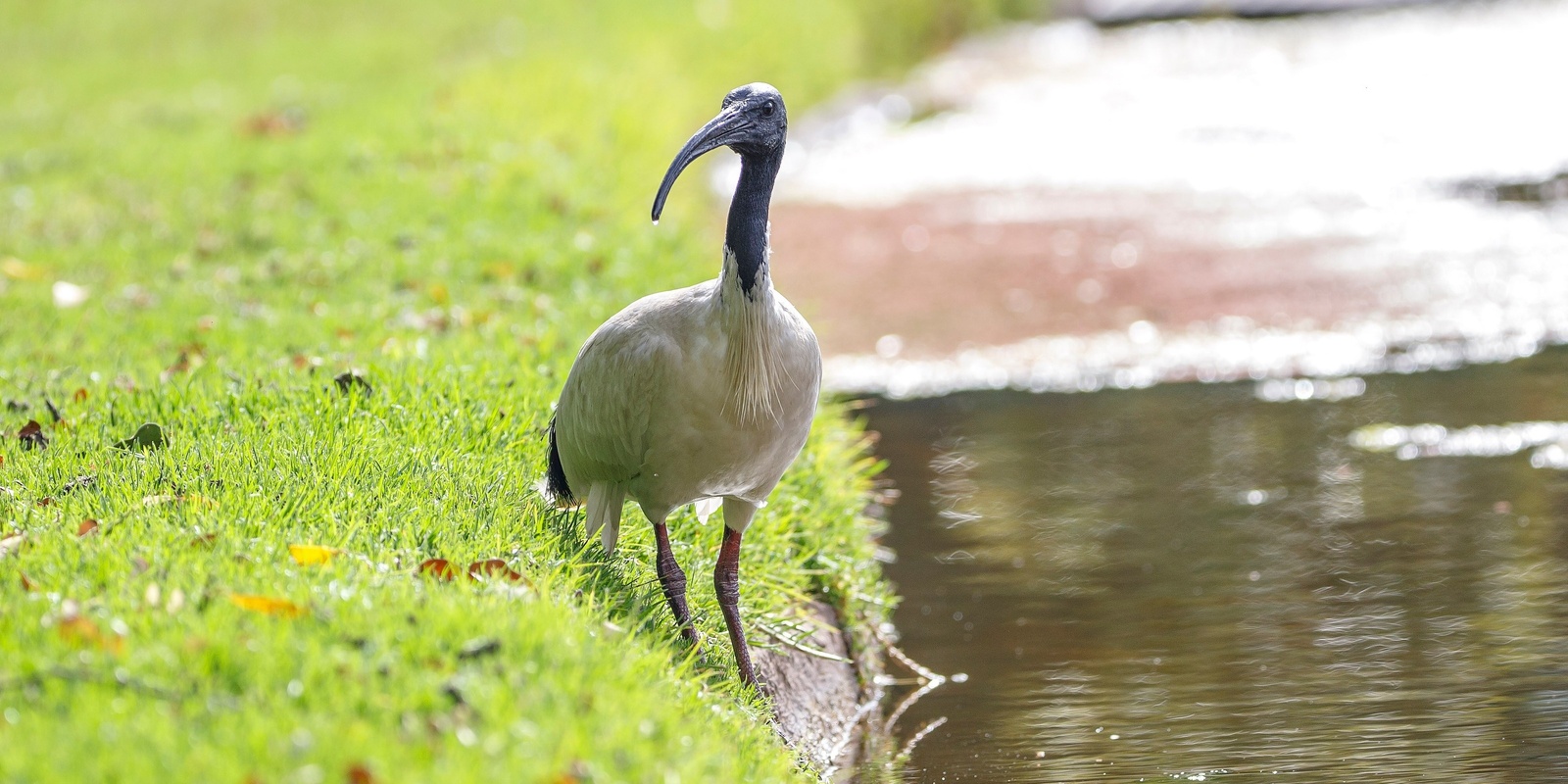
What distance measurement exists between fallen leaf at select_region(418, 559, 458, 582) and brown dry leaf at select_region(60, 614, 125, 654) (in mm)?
824

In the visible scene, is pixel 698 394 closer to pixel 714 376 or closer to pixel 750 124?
pixel 714 376

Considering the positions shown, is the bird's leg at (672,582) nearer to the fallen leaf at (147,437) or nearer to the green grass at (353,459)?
the green grass at (353,459)

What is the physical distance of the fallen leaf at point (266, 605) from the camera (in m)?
3.74

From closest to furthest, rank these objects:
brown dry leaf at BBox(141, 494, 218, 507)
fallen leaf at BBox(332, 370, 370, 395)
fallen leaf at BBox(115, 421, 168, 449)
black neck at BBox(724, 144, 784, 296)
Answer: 1. black neck at BBox(724, 144, 784, 296)
2. brown dry leaf at BBox(141, 494, 218, 507)
3. fallen leaf at BBox(115, 421, 168, 449)
4. fallen leaf at BBox(332, 370, 370, 395)

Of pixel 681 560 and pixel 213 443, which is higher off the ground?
pixel 213 443

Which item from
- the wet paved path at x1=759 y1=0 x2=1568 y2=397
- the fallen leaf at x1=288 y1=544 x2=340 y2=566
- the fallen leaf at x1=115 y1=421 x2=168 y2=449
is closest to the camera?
the fallen leaf at x1=288 y1=544 x2=340 y2=566

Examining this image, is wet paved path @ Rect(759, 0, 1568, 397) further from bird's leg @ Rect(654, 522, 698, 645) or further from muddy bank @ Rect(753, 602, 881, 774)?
bird's leg @ Rect(654, 522, 698, 645)

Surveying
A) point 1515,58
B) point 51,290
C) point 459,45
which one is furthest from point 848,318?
point 1515,58

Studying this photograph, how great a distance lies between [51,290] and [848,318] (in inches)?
184

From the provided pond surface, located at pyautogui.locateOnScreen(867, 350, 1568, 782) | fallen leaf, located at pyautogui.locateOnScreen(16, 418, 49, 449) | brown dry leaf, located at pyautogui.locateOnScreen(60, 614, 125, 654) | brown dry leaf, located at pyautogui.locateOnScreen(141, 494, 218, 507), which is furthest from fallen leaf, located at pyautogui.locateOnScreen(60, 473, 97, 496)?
pond surface, located at pyautogui.locateOnScreen(867, 350, 1568, 782)

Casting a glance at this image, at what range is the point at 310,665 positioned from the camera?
11.4 ft

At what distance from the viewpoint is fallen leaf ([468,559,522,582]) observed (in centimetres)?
431

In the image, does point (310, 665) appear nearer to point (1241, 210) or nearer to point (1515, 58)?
point (1241, 210)

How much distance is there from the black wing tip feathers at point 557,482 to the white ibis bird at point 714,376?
305 millimetres
